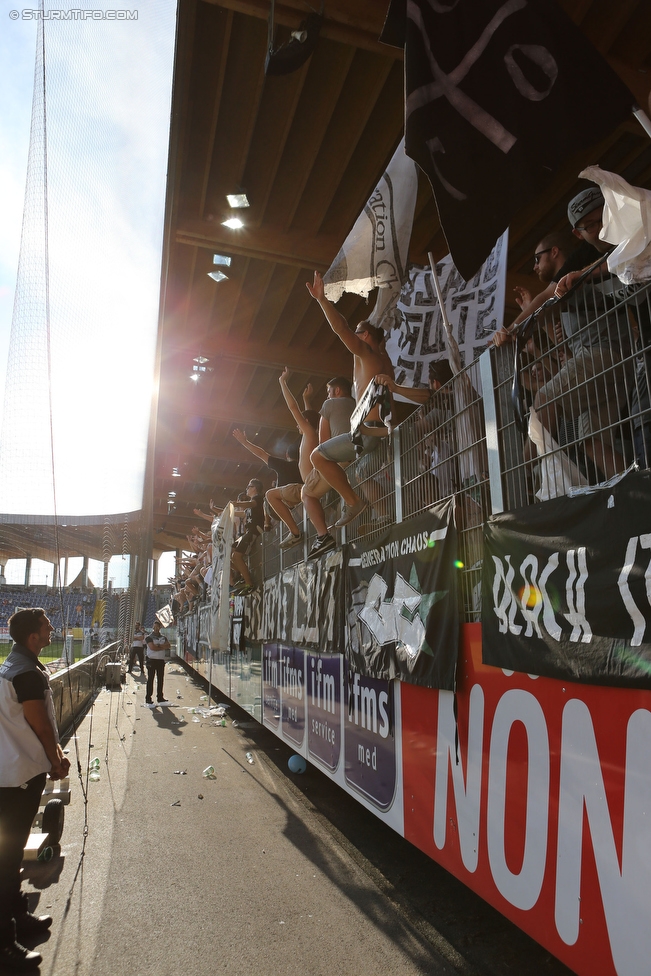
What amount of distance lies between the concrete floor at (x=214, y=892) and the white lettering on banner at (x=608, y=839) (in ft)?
3.86

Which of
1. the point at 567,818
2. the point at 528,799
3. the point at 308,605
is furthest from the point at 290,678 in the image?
the point at 567,818

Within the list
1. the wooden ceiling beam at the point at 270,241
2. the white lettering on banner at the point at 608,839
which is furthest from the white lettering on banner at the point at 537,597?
the wooden ceiling beam at the point at 270,241

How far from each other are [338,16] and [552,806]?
6.32m

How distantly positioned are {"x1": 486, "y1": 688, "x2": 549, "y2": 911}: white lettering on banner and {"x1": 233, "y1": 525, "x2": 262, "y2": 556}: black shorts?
921cm

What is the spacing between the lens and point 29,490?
632 cm

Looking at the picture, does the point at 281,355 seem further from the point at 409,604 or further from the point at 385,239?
the point at 409,604

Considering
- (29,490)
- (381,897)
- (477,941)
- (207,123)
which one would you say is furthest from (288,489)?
(477,941)

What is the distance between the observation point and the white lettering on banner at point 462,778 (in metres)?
3.37

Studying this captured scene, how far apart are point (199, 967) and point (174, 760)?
5.86m

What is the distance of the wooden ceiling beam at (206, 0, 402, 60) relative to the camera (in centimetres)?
569

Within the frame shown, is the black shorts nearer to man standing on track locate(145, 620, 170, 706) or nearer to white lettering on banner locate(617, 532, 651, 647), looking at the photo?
man standing on track locate(145, 620, 170, 706)

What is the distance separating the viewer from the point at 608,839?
2.36m

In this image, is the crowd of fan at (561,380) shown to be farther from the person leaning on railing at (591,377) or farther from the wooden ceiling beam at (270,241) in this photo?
the wooden ceiling beam at (270,241)

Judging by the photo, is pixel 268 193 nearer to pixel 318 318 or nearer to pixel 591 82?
pixel 318 318
